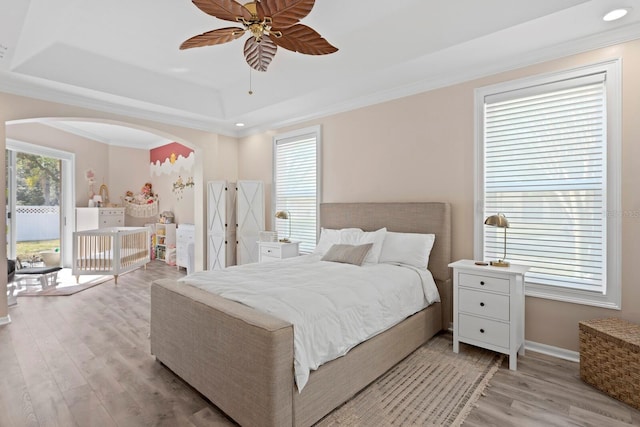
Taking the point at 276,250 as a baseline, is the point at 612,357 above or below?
below

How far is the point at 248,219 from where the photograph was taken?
5.21 metres

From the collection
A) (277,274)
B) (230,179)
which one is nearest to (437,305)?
(277,274)

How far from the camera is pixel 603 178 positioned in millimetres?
2568

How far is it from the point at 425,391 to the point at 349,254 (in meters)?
1.37

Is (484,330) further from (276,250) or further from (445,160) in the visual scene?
(276,250)

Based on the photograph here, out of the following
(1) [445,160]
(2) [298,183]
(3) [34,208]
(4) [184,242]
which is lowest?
(4) [184,242]

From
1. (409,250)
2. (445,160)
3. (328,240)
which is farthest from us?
(328,240)

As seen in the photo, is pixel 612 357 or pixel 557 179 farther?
pixel 557 179

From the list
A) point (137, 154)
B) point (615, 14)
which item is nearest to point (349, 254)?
point (615, 14)

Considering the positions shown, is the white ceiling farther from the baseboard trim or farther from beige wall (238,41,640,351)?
the baseboard trim

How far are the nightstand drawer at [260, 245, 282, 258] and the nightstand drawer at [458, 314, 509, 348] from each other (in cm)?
248

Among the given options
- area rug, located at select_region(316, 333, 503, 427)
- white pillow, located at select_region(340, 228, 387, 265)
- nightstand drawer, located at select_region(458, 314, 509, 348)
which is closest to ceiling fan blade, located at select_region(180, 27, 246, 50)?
white pillow, located at select_region(340, 228, 387, 265)

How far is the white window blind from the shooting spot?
261cm

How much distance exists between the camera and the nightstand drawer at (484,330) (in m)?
2.56
